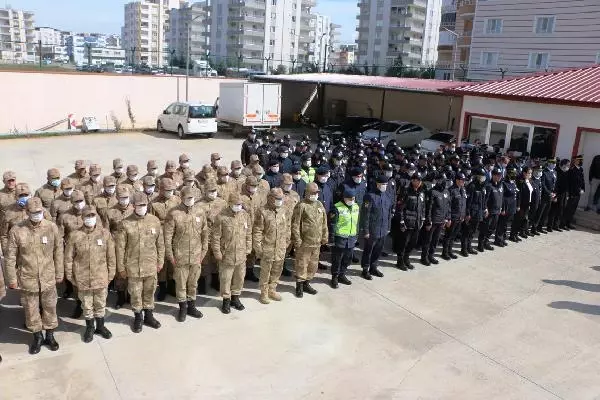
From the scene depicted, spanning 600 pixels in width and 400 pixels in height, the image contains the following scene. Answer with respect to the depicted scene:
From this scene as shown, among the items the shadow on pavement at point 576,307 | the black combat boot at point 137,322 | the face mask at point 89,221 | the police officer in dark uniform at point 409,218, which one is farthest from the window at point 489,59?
the face mask at point 89,221

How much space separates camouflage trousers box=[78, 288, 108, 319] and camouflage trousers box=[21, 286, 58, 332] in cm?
30

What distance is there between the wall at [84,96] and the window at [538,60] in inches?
1027

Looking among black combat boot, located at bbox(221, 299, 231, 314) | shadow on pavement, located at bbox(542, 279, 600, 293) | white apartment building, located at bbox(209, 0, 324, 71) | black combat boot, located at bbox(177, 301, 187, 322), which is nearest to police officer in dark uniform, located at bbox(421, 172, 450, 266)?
shadow on pavement, located at bbox(542, 279, 600, 293)

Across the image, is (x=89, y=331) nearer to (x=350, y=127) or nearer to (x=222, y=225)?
(x=222, y=225)

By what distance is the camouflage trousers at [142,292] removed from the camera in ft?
19.5

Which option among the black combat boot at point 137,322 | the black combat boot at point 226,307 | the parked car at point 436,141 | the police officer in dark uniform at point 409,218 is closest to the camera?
the black combat boot at point 137,322

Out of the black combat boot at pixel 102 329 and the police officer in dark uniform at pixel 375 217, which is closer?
the black combat boot at pixel 102 329

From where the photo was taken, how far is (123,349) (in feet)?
18.6

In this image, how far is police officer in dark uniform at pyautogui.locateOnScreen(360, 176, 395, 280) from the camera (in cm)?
786

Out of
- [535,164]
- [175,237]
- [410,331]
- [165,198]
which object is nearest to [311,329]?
[410,331]

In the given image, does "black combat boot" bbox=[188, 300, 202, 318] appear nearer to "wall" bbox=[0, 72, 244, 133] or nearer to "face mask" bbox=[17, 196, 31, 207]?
"face mask" bbox=[17, 196, 31, 207]

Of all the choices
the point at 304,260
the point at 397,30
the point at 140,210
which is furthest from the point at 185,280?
the point at 397,30

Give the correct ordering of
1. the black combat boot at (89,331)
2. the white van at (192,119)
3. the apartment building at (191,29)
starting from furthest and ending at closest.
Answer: the apartment building at (191,29), the white van at (192,119), the black combat boot at (89,331)

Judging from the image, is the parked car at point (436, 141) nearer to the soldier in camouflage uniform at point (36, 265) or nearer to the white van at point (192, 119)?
the white van at point (192, 119)
